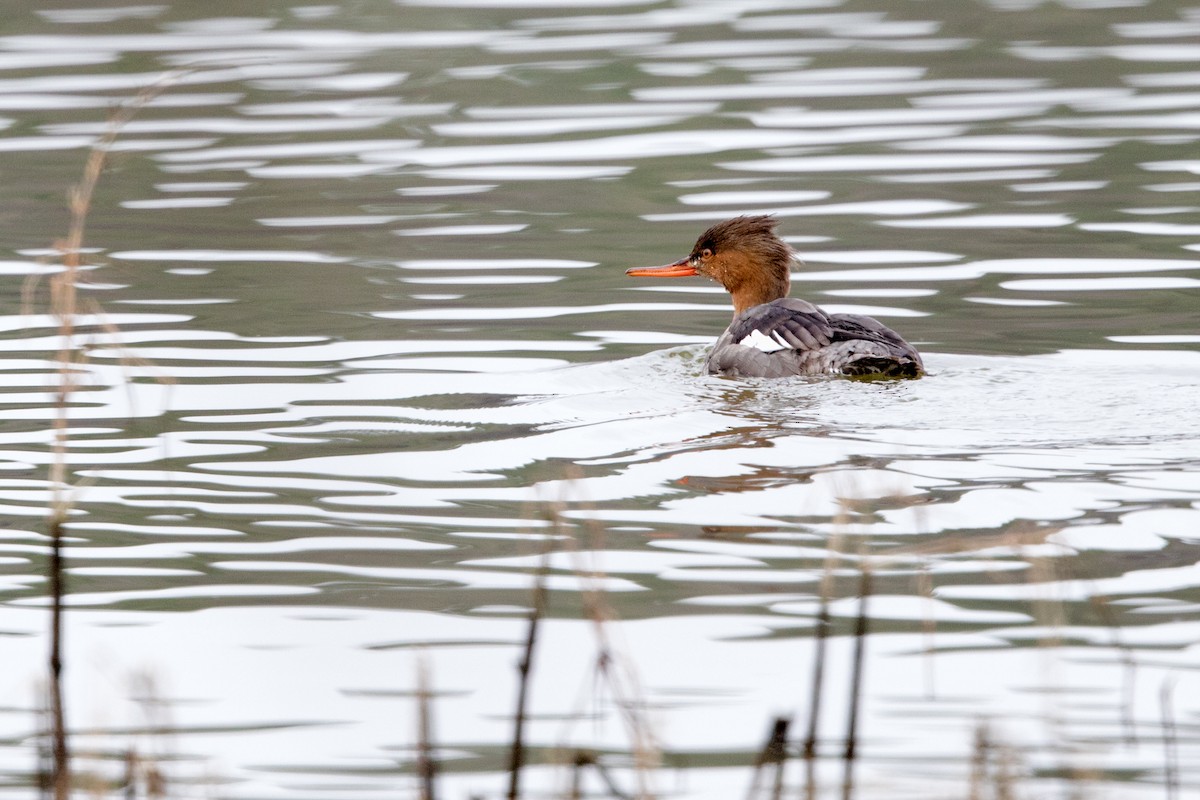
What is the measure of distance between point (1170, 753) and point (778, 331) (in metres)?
4.84

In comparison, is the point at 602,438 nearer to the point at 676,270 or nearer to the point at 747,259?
the point at 747,259

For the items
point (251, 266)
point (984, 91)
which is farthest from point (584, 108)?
point (251, 266)

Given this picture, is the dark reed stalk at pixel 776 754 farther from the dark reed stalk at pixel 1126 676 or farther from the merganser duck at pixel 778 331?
the merganser duck at pixel 778 331

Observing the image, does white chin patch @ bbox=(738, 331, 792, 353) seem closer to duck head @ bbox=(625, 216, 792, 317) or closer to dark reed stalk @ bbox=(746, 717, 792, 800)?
duck head @ bbox=(625, 216, 792, 317)

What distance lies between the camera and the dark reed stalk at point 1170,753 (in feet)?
13.7

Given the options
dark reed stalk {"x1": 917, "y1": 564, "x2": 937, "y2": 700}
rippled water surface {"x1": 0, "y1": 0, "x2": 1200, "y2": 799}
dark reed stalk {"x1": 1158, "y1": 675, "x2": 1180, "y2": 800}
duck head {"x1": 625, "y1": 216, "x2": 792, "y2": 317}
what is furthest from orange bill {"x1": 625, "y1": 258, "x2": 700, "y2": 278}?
dark reed stalk {"x1": 1158, "y1": 675, "x2": 1180, "y2": 800}

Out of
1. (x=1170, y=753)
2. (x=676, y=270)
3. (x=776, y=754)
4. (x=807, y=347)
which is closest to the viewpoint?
(x=776, y=754)

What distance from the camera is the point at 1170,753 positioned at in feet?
14.4

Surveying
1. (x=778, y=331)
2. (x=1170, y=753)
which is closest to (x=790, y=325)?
(x=778, y=331)

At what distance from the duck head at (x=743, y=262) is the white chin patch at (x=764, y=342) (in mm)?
1162

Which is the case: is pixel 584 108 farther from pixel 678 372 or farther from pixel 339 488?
pixel 339 488

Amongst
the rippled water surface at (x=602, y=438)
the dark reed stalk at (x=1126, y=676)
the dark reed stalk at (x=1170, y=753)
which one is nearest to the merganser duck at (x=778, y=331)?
the rippled water surface at (x=602, y=438)

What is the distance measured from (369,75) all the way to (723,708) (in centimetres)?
1556

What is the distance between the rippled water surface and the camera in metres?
4.88
